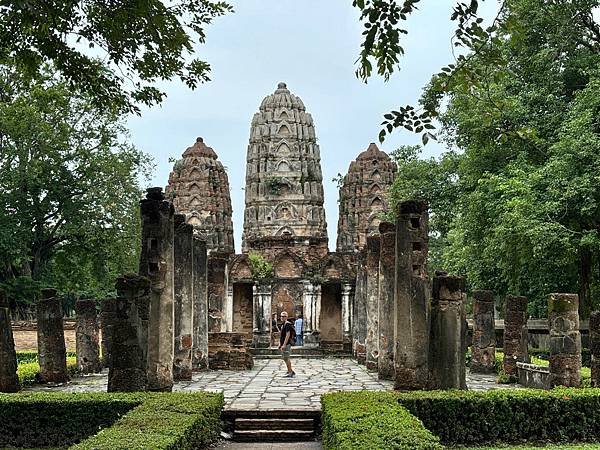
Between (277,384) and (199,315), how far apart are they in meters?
4.04

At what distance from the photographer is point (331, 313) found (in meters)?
36.0

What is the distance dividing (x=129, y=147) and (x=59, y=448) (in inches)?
1079

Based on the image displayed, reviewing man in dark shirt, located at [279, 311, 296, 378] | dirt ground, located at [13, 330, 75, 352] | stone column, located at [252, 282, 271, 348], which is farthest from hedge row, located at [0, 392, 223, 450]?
stone column, located at [252, 282, 271, 348]

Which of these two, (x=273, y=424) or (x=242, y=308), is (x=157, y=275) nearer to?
(x=273, y=424)

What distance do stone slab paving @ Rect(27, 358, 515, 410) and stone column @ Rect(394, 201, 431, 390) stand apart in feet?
5.32

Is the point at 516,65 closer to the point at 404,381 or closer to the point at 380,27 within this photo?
A: the point at 404,381

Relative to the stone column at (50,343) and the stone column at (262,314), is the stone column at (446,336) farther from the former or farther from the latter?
the stone column at (262,314)

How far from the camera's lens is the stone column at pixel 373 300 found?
20.5m

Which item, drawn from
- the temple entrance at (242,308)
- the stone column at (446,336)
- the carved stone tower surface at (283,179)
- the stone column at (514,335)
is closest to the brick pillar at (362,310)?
the stone column at (514,335)

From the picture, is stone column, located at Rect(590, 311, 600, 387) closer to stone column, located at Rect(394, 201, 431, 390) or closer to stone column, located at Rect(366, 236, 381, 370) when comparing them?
stone column, located at Rect(394, 201, 431, 390)

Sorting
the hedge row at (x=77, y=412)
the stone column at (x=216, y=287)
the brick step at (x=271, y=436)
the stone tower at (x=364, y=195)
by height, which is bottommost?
the brick step at (x=271, y=436)

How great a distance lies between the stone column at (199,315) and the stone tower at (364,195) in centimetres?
2487

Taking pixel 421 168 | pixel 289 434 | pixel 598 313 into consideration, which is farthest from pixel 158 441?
pixel 421 168

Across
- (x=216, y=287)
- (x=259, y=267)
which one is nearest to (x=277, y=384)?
(x=216, y=287)
